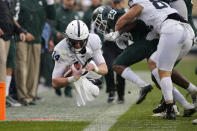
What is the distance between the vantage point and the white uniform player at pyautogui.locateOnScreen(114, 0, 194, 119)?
792 centimetres

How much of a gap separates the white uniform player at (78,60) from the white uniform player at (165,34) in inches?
19.4

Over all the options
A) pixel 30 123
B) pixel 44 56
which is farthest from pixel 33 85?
pixel 30 123

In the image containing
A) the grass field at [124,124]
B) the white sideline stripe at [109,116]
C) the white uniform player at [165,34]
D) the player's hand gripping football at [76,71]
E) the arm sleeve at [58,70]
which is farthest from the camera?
the arm sleeve at [58,70]

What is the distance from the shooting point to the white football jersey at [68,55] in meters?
8.08

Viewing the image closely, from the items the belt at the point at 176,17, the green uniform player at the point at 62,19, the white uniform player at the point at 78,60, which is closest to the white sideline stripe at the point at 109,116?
the white uniform player at the point at 78,60

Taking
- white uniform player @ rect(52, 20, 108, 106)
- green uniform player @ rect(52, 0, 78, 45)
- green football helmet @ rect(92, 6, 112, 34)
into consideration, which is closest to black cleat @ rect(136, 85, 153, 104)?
white uniform player @ rect(52, 20, 108, 106)

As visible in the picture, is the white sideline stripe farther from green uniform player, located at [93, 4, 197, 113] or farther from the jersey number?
the jersey number

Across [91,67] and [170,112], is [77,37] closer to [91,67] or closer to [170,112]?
[91,67]

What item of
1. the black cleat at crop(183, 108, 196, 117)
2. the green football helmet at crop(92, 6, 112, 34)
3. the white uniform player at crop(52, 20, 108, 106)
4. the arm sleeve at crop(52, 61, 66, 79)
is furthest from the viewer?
the green football helmet at crop(92, 6, 112, 34)

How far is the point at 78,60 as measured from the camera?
8250 mm

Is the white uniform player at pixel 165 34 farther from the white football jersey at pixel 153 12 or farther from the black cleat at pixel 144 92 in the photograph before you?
the black cleat at pixel 144 92

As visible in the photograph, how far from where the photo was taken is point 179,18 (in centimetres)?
809

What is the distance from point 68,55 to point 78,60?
165mm

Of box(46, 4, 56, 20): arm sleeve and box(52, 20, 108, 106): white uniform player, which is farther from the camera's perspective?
box(46, 4, 56, 20): arm sleeve
